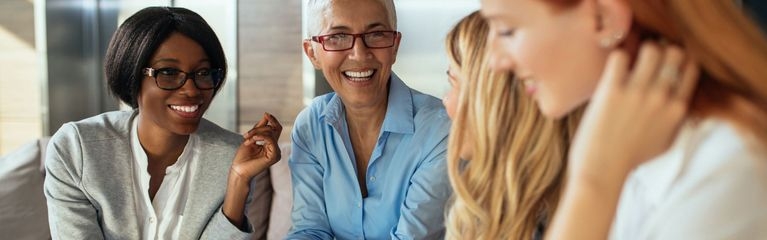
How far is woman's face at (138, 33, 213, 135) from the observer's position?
1.78 metres

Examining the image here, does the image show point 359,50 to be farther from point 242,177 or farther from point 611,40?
point 611,40

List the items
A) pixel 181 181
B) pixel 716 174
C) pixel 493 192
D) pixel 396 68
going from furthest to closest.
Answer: pixel 396 68 → pixel 181 181 → pixel 493 192 → pixel 716 174

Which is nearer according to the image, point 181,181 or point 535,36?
point 535,36

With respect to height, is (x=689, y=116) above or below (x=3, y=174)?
above

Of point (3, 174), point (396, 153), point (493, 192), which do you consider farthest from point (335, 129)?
point (3, 174)

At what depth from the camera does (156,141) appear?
1.90 m

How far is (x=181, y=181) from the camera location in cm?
188

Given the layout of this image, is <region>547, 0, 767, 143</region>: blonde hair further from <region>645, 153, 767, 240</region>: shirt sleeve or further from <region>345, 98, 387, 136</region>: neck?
<region>345, 98, 387, 136</region>: neck

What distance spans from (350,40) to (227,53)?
5.84 feet

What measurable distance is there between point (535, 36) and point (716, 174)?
20 cm

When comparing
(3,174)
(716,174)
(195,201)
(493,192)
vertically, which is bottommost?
(3,174)

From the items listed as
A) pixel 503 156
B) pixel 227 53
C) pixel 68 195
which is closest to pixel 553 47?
pixel 503 156

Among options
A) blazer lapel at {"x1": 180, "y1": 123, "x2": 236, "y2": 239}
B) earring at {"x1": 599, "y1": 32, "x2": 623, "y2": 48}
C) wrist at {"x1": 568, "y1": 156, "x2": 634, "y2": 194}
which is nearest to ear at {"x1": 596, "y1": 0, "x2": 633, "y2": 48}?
earring at {"x1": 599, "y1": 32, "x2": 623, "y2": 48}

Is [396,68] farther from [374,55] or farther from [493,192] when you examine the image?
[493,192]
